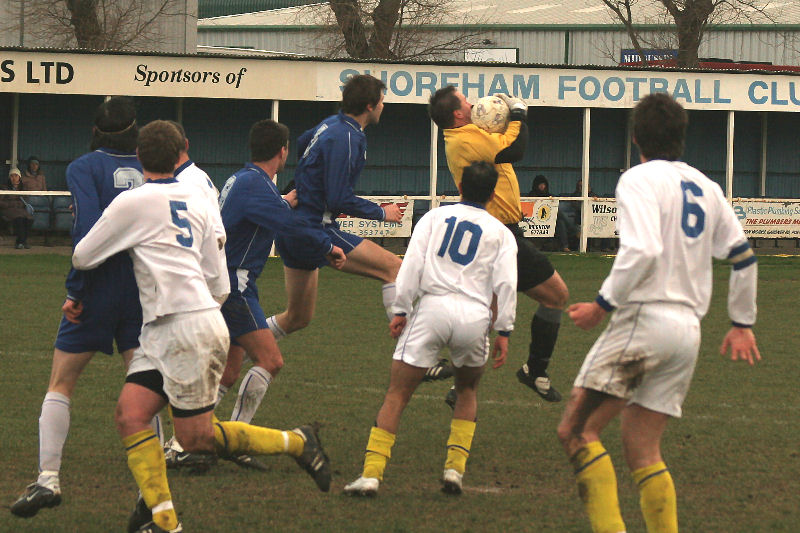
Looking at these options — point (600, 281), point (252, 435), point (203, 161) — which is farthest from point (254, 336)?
point (203, 161)

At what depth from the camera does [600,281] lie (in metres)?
19.0

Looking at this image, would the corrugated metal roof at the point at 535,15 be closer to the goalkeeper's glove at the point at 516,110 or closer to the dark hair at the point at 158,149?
the goalkeeper's glove at the point at 516,110

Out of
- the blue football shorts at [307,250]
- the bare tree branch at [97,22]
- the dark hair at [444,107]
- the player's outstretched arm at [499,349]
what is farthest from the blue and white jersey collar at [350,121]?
the bare tree branch at [97,22]

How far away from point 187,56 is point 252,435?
66.4 ft

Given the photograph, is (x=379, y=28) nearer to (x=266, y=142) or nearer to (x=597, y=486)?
(x=266, y=142)

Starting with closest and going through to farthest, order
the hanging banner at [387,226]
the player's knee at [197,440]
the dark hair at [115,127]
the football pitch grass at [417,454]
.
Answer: the player's knee at [197,440], the football pitch grass at [417,454], the dark hair at [115,127], the hanging banner at [387,226]

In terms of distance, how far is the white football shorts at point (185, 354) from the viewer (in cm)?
544

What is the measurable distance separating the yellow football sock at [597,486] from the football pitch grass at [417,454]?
26.5 inches

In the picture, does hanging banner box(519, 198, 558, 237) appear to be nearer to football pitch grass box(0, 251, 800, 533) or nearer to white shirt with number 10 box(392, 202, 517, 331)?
football pitch grass box(0, 251, 800, 533)

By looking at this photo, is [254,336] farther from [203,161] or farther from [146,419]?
[203,161]

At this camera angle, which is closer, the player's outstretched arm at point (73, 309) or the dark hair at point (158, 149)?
the dark hair at point (158, 149)

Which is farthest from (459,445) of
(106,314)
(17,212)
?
(17,212)

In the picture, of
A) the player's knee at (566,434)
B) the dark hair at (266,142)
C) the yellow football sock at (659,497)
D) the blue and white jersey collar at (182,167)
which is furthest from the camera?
the dark hair at (266,142)

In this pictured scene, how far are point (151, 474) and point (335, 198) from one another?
314 centimetres
